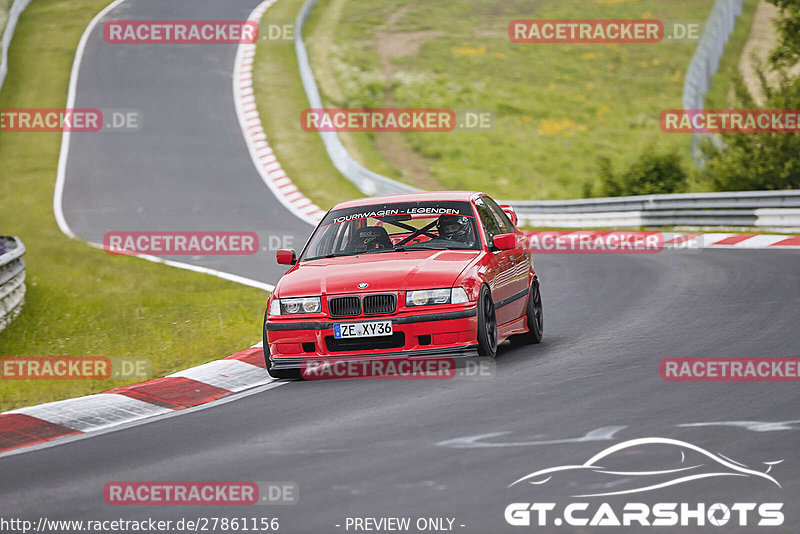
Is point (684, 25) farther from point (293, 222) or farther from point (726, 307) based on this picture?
point (726, 307)

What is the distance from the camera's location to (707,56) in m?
47.8

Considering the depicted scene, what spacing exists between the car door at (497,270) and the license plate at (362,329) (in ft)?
3.56

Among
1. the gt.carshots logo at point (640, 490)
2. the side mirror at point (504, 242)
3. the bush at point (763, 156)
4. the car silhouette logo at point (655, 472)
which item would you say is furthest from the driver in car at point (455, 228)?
the bush at point (763, 156)

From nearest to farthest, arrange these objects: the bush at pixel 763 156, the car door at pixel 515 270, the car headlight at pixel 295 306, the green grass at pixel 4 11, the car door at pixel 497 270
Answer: the car headlight at pixel 295 306 < the car door at pixel 497 270 < the car door at pixel 515 270 < the bush at pixel 763 156 < the green grass at pixel 4 11

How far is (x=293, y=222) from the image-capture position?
25203 millimetres

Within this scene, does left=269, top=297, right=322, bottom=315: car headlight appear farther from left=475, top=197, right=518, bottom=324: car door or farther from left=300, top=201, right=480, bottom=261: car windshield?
left=475, top=197, right=518, bottom=324: car door

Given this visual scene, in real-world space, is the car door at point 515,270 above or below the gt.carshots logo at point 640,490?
above

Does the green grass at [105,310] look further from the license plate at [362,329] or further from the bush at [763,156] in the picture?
the bush at [763,156]

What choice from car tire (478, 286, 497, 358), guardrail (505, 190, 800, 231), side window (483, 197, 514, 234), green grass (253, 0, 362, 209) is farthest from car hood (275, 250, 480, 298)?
green grass (253, 0, 362, 209)

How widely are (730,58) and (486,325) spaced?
1762 inches

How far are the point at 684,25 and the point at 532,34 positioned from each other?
7.98 m

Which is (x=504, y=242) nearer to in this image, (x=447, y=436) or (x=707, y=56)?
(x=447, y=436)

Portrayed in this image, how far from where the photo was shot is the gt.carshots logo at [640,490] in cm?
509

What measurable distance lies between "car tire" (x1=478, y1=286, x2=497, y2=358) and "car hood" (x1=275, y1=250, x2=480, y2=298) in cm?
30
